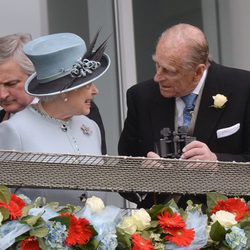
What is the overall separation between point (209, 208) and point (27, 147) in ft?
2.54

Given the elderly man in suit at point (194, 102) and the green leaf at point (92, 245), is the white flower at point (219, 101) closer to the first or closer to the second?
the elderly man in suit at point (194, 102)

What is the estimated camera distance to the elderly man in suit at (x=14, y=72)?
4445 millimetres

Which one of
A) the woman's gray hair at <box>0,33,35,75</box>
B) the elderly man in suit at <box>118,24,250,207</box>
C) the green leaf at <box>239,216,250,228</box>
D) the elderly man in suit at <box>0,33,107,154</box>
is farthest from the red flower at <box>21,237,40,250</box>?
the elderly man in suit at <box>118,24,250,207</box>

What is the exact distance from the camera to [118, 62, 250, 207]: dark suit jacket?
15.2 ft

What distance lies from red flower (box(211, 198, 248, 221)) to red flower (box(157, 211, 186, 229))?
6.1 inches

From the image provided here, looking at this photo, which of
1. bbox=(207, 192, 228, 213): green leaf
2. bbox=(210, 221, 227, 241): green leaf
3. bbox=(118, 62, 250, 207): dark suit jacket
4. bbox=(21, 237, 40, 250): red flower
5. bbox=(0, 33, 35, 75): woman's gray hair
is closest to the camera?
bbox=(21, 237, 40, 250): red flower

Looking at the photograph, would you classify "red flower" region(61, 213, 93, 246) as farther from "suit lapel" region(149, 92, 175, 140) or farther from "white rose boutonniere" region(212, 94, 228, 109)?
"white rose boutonniere" region(212, 94, 228, 109)

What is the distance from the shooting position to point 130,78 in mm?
7414

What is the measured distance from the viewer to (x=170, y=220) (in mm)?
3367

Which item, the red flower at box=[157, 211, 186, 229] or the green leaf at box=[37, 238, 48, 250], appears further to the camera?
the red flower at box=[157, 211, 186, 229]

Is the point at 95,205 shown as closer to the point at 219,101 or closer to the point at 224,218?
the point at 224,218

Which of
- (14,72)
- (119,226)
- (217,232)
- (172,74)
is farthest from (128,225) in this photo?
(172,74)

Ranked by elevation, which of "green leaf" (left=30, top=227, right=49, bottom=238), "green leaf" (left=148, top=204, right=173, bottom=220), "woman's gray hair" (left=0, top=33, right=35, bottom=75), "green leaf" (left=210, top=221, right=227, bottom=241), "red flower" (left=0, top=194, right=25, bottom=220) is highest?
"woman's gray hair" (left=0, top=33, right=35, bottom=75)

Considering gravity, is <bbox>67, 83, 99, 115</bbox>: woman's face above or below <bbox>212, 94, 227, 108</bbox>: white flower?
above
